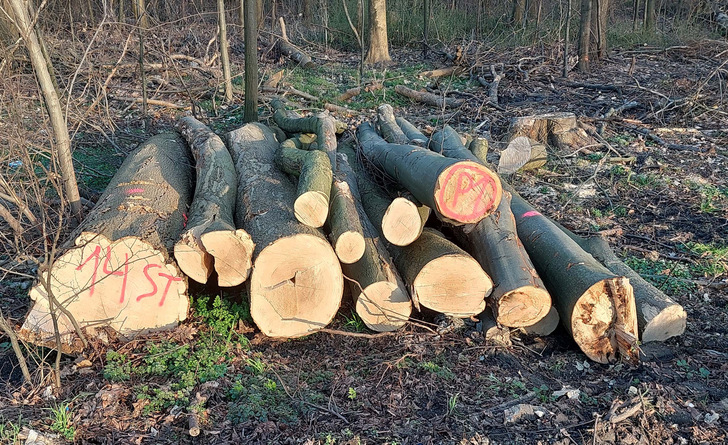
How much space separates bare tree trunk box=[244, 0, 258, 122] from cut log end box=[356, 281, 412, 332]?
4019mm

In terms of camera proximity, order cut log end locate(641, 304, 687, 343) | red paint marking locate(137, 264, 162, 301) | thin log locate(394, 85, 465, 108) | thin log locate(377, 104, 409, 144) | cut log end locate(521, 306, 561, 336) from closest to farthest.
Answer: cut log end locate(641, 304, 687, 343), red paint marking locate(137, 264, 162, 301), cut log end locate(521, 306, 561, 336), thin log locate(377, 104, 409, 144), thin log locate(394, 85, 465, 108)

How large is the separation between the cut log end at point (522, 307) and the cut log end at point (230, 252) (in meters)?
1.76

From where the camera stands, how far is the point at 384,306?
386cm

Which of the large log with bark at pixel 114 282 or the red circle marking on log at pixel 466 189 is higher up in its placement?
the red circle marking on log at pixel 466 189

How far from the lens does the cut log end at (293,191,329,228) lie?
384 cm

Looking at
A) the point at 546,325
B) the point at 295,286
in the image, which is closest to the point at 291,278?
the point at 295,286

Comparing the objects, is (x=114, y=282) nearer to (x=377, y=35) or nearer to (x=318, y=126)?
(x=318, y=126)

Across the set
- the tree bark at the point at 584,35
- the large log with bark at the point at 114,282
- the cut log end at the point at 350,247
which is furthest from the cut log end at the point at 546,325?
the tree bark at the point at 584,35

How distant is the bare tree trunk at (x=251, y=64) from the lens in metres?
6.63

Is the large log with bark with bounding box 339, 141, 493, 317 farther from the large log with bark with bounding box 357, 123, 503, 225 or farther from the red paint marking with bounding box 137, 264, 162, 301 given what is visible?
the red paint marking with bounding box 137, 264, 162, 301

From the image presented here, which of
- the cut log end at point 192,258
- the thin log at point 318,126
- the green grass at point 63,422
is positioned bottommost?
the green grass at point 63,422

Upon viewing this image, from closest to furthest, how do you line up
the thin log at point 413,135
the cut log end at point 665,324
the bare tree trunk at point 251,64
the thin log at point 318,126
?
1. the cut log end at point 665,324
2. the thin log at point 318,126
3. the thin log at point 413,135
4. the bare tree trunk at point 251,64

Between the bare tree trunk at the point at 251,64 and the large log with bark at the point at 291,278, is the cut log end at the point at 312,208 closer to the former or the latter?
the large log with bark at the point at 291,278

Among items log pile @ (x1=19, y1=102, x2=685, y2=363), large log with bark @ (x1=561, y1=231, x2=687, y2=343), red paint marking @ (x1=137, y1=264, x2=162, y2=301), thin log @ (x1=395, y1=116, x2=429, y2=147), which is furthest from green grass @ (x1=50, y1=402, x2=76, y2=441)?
thin log @ (x1=395, y1=116, x2=429, y2=147)
